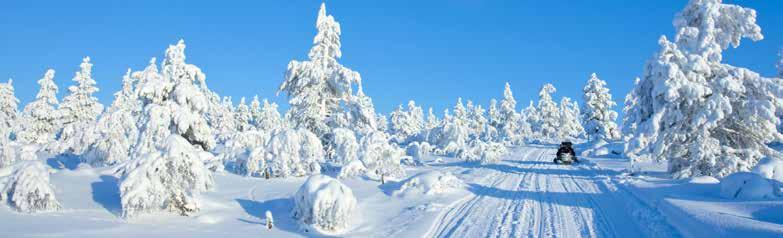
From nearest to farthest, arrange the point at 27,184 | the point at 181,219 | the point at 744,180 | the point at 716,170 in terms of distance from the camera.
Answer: the point at 27,184 < the point at 181,219 < the point at 744,180 < the point at 716,170

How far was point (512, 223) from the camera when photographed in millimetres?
11047

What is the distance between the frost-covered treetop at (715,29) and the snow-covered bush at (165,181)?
2030 centimetres

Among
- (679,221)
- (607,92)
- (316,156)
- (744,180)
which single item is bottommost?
(679,221)

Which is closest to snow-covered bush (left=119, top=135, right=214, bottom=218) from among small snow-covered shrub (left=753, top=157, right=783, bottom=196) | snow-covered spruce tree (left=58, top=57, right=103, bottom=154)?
small snow-covered shrub (left=753, top=157, right=783, bottom=196)

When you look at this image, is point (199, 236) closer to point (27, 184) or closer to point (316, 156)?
point (27, 184)

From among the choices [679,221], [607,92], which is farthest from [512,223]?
[607,92]

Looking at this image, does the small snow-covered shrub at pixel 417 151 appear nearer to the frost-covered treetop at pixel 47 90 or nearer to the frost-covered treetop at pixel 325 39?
the frost-covered treetop at pixel 325 39

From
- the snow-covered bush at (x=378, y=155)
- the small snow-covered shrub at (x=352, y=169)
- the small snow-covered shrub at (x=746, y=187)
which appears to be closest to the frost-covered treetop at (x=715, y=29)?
the small snow-covered shrub at (x=746, y=187)

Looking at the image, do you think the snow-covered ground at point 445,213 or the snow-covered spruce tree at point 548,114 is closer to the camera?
the snow-covered ground at point 445,213

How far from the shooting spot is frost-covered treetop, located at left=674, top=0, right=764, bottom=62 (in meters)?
20.4

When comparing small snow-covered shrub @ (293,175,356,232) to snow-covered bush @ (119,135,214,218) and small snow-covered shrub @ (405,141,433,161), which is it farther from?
small snow-covered shrub @ (405,141,433,161)

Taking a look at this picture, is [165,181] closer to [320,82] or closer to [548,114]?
[320,82]

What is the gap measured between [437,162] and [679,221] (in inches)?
921

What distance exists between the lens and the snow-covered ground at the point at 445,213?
991 cm
